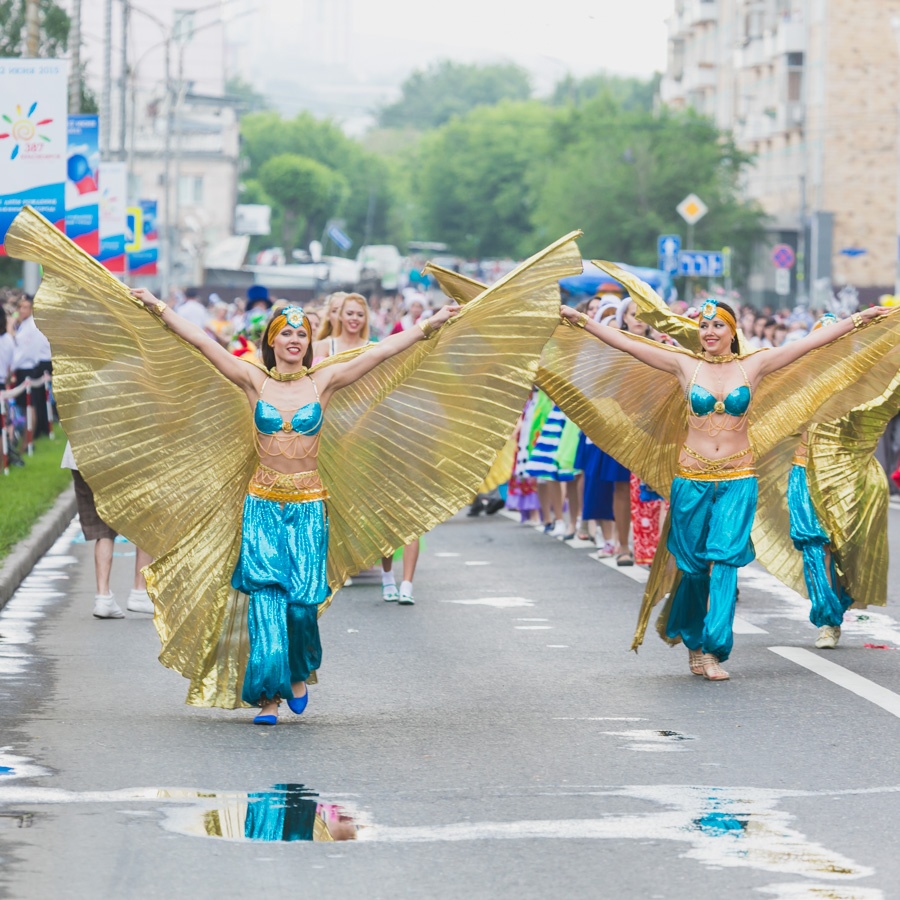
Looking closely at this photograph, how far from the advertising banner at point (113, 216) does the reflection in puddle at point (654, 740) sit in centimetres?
1971

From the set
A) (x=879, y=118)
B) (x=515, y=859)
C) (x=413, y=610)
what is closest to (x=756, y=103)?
(x=879, y=118)

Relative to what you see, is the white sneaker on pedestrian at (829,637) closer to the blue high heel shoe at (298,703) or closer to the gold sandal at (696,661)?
the gold sandal at (696,661)

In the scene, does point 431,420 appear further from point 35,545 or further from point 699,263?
point 699,263

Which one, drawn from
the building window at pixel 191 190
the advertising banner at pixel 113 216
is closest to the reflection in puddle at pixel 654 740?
the advertising banner at pixel 113 216

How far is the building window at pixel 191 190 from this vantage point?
123188mm

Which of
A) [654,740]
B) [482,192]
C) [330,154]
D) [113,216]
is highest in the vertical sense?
[330,154]

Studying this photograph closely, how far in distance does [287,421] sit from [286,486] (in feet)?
0.89

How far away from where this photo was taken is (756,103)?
82375 millimetres

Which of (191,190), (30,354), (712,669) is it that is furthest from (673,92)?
(712,669)

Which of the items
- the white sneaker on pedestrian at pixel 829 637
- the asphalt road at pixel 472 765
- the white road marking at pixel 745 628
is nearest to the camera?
the asphalt road at pixel 472 765

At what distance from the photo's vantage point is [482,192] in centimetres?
11725

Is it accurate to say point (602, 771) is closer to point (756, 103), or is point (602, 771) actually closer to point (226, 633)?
point (226, 633)

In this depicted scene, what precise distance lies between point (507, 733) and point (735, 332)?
2736 millimetres

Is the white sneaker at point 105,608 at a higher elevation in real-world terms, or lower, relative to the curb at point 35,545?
higher
